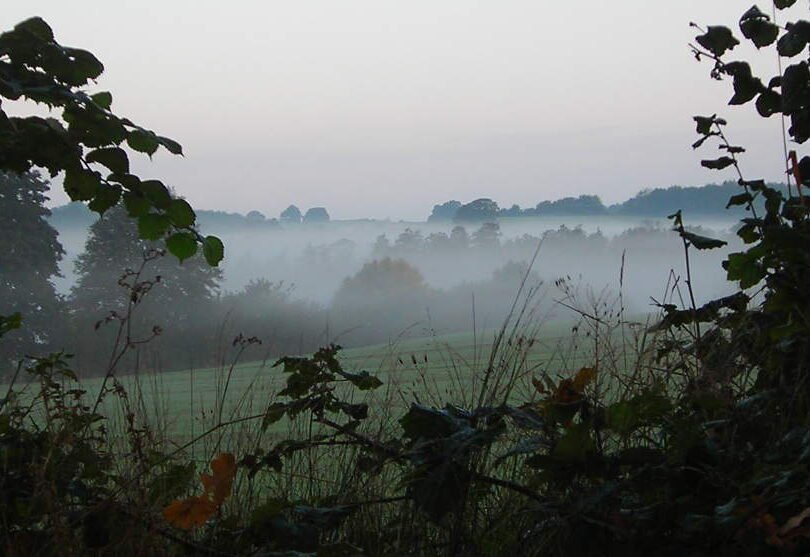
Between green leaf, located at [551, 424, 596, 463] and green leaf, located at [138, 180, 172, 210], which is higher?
green leaf, located at [138, 180, 172, 210]

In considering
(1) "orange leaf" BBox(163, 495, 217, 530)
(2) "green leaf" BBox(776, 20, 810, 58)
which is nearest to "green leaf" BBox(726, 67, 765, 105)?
(2) "green leaf" BBox(776, 20, 810, 58)

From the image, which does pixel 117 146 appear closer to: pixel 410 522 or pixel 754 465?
pixel 410 522

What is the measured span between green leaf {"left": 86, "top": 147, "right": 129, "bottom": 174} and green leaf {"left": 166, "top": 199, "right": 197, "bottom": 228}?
0.41ft

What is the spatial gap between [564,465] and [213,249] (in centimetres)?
96

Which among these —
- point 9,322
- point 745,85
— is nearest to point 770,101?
point 745,85

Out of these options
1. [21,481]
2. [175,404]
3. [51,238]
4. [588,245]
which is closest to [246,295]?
[51,238]

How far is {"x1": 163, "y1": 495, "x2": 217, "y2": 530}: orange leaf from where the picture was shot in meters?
1.69

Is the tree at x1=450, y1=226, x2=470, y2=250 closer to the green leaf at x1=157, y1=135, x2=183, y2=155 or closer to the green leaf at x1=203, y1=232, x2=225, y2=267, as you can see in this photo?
the green leaf at x1=203, y1=232, x2=225, y2=267

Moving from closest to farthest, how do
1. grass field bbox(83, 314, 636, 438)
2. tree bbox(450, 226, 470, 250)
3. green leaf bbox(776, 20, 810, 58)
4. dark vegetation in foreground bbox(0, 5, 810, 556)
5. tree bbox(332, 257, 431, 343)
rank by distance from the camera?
dark vegetation in foreground bbox(0, 5, 810, 556), green leaf bbox(776, 20, 810, 58), grass field bbox(83, 314, 636, 438), tree bbox(332, 257, 431, 343), tree bbox(450, 226, 470, 250)

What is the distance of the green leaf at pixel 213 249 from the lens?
2170 millimetres

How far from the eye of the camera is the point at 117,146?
210cm

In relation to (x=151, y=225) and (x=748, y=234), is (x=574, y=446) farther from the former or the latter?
(x=748, y=234)

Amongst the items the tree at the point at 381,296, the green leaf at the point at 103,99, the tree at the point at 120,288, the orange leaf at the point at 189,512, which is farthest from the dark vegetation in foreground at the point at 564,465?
the tree at the point at 120,288

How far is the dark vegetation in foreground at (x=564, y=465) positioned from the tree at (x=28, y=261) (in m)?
21.0
